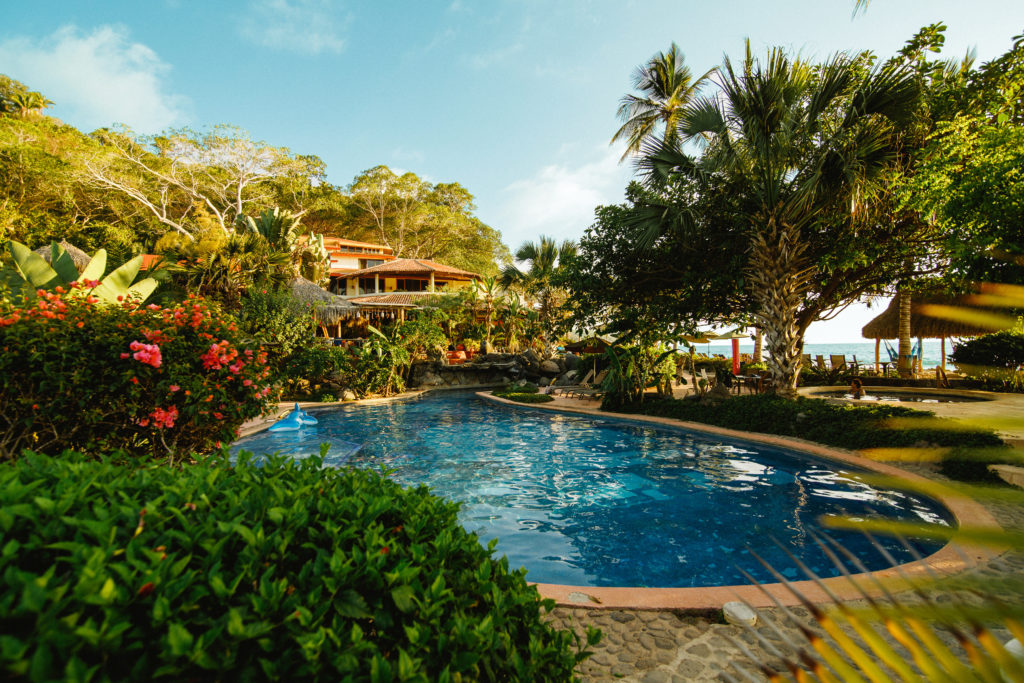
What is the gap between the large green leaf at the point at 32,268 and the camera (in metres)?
6.19

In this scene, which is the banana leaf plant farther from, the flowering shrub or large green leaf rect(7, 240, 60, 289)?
the flowering shrub

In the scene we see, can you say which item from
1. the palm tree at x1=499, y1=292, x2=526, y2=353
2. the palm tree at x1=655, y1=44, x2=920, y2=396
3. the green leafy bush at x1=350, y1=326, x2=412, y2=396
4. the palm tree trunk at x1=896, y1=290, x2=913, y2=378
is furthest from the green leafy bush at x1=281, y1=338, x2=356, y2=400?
the palm tree trunk at x1=896, y1=290, x2=913, y2=378

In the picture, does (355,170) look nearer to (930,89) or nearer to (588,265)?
(588,265)

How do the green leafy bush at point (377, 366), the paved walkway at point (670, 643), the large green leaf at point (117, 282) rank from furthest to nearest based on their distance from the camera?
the green leafy bush at point (377, 366) → the large green leaf at point (117, 282) → the paved walkway at point (670, 643)

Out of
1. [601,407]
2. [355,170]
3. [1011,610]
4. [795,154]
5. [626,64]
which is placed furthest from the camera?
[355,170]

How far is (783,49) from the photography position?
9820mm

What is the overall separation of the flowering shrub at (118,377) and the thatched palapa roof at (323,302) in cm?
1928

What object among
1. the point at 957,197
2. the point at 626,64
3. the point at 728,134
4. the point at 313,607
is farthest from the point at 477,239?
the point at 313,607

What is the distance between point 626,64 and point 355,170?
115 feet

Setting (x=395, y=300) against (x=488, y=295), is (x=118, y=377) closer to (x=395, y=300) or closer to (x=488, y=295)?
(x=488, y=295)

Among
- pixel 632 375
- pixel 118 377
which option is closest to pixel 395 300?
pixel 632 375

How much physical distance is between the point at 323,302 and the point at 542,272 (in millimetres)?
12408

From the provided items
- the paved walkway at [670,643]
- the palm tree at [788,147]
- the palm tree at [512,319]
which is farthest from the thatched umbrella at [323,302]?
the paved walkway at [670,643]

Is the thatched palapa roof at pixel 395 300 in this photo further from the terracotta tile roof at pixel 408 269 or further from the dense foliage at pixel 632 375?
the dense foliage at pixel 632 375
